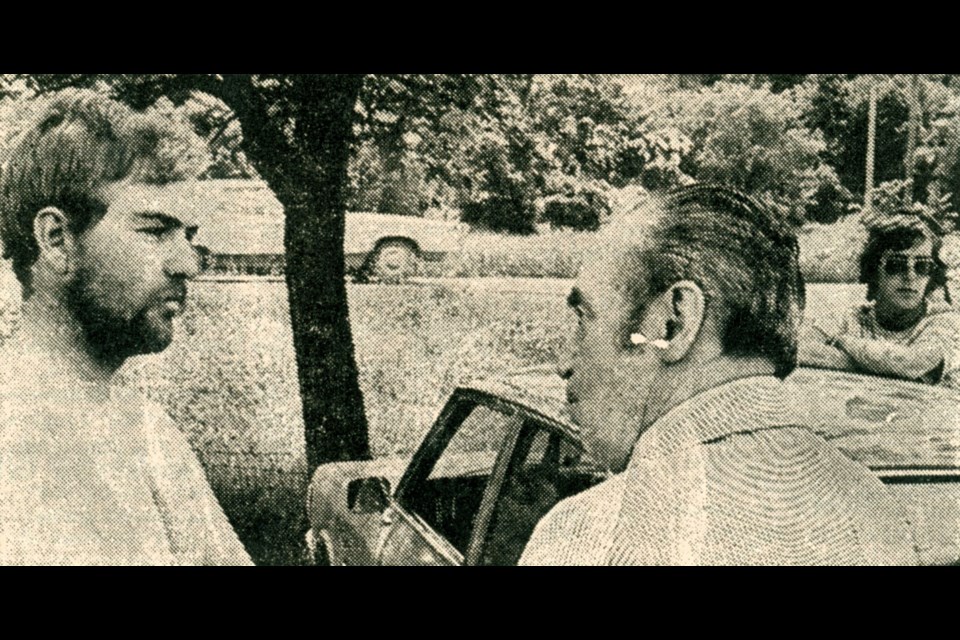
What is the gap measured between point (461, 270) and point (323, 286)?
57 centimetres

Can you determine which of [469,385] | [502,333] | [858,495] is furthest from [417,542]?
[858,495]

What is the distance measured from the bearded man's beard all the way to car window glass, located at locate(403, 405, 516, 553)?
1.26 meters

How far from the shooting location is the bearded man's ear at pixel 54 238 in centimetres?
405

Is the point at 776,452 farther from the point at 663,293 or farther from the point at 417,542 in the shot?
the point at 417,542

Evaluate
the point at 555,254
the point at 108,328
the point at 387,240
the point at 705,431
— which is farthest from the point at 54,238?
the point at 705,431

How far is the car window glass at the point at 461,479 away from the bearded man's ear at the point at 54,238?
1.68 m

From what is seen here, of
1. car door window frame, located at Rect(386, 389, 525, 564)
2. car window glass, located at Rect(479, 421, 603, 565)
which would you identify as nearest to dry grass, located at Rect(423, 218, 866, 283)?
car door window frame, located at Rect(386, 389, 525, 564)

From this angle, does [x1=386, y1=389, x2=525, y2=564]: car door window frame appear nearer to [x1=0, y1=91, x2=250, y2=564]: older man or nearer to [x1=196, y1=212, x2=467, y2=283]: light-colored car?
[x1=196, y1=212, x2=467, y2=283]: light-colored car

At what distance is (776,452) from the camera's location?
374 centimetres

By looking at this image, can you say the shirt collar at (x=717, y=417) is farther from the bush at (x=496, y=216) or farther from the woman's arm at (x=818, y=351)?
the bush at (x=496, y=216)

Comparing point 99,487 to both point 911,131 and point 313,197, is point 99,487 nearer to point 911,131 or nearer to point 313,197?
point 313,197

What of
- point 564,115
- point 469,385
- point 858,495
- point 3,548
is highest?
point 564,115

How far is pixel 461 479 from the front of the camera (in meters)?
3.68

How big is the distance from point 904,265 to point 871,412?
2.13 ft
